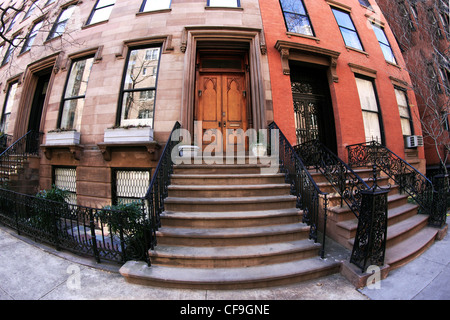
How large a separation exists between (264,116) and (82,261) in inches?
238

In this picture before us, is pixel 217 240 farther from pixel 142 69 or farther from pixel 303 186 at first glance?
pixel 142 69

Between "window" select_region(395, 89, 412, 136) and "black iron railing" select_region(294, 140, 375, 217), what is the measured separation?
6.41m

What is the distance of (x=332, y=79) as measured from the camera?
23.3ft

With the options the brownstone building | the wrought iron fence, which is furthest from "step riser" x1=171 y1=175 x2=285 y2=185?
the brownstone building

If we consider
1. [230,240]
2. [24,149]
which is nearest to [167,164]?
[230,240]

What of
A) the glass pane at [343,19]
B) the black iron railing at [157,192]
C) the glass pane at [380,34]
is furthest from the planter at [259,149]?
the glass pane at [380,34]

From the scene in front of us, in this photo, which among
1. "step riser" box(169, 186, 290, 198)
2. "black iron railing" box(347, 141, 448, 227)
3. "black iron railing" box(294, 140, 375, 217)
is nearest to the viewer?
"black iron railing" box(294, 140, 375, 217)

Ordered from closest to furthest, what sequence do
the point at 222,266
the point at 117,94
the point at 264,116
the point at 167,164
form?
the point at 222,266 → the point at 167,164 → the point at 264,116 → the point at 117,94

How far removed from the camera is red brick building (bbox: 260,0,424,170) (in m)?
6.65

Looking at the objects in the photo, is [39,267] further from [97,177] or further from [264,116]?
[264,116]

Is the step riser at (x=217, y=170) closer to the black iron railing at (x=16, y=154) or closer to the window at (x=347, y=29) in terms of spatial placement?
the black iron railing at (x=16, y=154)

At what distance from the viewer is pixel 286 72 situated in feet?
21.6

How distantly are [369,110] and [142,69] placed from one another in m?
9.57

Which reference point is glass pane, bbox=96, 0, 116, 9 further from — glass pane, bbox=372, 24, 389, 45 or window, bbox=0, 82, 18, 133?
glass pane, bbox=372, 24, 389, 45
